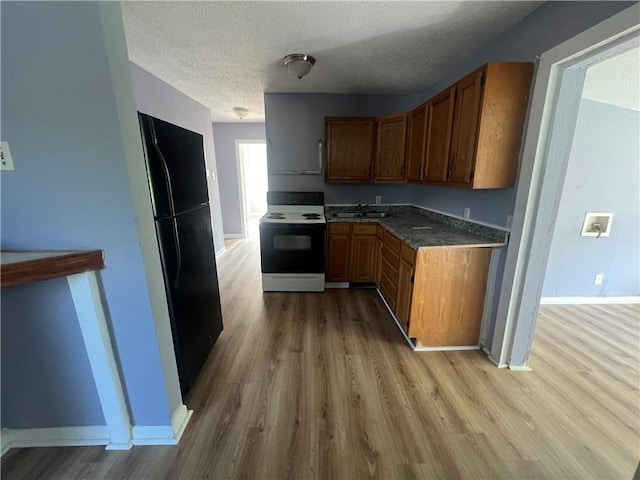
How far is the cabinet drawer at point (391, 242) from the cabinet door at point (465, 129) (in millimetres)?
683

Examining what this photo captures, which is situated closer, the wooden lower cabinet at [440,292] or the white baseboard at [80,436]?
the white baseboard at [80,436]

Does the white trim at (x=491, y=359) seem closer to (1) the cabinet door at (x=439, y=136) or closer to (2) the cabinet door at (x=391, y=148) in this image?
(1) the cabinet door at (x=439, y=136)

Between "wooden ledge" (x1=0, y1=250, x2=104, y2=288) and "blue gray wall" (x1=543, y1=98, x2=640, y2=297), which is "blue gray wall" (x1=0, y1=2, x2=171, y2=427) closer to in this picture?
"wooden ledge" (x1=0, y1=250, x2=104, y2=288)

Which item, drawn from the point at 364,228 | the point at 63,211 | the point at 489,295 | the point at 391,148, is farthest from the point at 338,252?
the point at 63,211

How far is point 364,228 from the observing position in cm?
298

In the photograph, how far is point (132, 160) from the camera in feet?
3.56

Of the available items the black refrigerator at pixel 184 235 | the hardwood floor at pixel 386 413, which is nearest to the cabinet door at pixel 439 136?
the hardwood floor at pixel 386 413

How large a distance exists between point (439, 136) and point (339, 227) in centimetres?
137

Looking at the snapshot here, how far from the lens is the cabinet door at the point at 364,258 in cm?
301

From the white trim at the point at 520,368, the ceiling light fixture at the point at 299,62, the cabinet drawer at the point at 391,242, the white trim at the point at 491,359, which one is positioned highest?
the ceiling light fixture at the point at 299,62

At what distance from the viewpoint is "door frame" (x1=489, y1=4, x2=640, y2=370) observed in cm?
129

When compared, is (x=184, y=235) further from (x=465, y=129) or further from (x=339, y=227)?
(x=465, y=129)

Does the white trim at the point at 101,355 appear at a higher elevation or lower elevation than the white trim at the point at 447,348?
higher

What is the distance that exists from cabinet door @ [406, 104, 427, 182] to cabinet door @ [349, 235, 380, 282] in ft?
2.77
